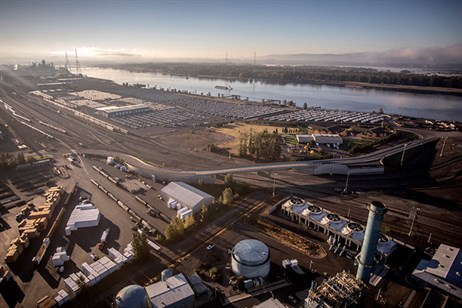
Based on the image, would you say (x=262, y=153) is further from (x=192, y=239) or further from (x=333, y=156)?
(x=192, y=239)

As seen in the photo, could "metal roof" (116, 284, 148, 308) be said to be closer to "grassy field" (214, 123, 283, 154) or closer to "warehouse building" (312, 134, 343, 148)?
"grassy field" (214, 123, 283, 154)

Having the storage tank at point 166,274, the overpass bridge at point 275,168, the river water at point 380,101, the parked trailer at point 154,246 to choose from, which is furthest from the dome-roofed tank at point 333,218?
the river water at point 380,101

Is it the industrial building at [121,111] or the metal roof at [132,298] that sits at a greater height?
the industrial building at [121,111]

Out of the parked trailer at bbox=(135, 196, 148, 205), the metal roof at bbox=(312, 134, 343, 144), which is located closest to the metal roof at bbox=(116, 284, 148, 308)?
the parked trailer at bbox=(135, 196, 148, 205)

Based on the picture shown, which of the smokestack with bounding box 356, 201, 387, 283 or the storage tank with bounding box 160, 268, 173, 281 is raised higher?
the smokestack with bounding box 356, 201, 387, 283

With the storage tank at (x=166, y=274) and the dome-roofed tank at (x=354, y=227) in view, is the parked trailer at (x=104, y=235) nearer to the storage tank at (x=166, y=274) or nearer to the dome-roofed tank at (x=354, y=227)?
the storage tank at (x=166, y=274)

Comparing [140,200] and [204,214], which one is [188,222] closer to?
[204,214]
